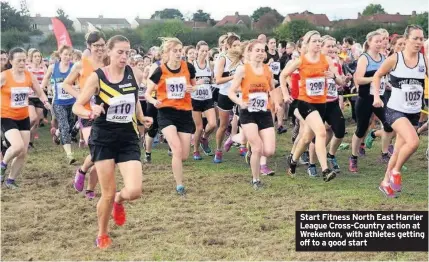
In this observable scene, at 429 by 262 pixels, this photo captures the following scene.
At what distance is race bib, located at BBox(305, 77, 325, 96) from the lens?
8.69m

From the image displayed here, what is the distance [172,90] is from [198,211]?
193cm

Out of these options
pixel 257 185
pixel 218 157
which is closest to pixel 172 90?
pixel 257 185

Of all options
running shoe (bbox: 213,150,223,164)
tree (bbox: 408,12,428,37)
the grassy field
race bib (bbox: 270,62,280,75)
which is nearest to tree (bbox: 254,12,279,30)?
tree (bbox: 408,12,428,37)

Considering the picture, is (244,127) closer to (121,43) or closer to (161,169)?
(161,169)

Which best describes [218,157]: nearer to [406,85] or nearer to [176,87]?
[176,87]

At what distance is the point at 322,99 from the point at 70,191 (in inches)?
141

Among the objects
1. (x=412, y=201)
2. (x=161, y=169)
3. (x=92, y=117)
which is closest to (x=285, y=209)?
(x=412, y=201)

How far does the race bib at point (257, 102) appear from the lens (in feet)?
27.7

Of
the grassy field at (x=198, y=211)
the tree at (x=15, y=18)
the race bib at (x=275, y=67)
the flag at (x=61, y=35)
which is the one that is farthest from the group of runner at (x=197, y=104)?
the tree at (x=15, y=18)

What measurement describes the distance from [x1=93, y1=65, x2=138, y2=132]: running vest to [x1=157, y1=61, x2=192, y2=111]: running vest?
2394 mm

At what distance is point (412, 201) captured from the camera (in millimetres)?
7484

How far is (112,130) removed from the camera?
606 centimetres

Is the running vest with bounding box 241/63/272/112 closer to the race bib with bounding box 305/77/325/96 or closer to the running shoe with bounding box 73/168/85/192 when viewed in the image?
the race bib with bounding box 305/77/325/96

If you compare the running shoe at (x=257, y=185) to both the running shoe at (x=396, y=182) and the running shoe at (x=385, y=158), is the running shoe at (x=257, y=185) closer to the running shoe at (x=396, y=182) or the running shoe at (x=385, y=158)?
the running shoe at (x=396, y=182)
